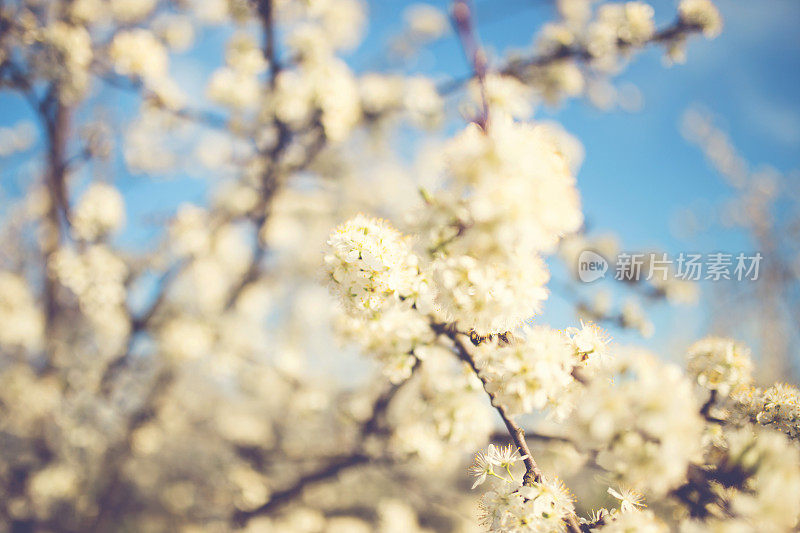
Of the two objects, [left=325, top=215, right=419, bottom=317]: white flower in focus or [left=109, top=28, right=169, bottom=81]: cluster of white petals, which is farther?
[left=109, top=28, right=169, bottom=81]: cluster of white petals

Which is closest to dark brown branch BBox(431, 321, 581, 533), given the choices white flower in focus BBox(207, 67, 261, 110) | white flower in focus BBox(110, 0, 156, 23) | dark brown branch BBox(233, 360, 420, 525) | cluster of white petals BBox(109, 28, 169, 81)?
dark brown branch BBox(233, 360, 420, 525)

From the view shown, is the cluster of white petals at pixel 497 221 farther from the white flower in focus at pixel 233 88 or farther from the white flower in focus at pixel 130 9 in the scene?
the white flower in focus at pixel 130 9

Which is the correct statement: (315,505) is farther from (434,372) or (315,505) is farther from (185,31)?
(185,31)

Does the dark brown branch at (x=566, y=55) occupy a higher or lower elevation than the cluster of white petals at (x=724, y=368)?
higher

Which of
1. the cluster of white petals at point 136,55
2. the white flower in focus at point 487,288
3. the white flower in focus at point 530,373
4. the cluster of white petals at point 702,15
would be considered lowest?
the white flower in focus at point 530,373

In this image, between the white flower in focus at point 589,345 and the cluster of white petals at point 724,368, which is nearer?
the white flower in focus at point 589,345

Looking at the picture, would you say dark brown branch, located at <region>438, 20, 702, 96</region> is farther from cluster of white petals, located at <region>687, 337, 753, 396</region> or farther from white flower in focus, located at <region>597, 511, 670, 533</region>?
white flower in focus, located at <region>597, 511, 670, 533</region>

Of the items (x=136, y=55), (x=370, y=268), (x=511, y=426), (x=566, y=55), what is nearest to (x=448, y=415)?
(x=511, y=426)

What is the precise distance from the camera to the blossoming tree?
4.58 ft

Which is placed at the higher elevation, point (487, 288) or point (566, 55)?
point (566, 55)

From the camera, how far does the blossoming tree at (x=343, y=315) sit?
140 cm

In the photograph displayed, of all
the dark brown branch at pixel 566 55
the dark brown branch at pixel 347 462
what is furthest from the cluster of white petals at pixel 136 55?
the dark brown branch at pixel 347 462

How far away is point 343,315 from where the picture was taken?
271 centimetres

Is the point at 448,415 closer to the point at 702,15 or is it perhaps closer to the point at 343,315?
Answer: the point at 343,315
